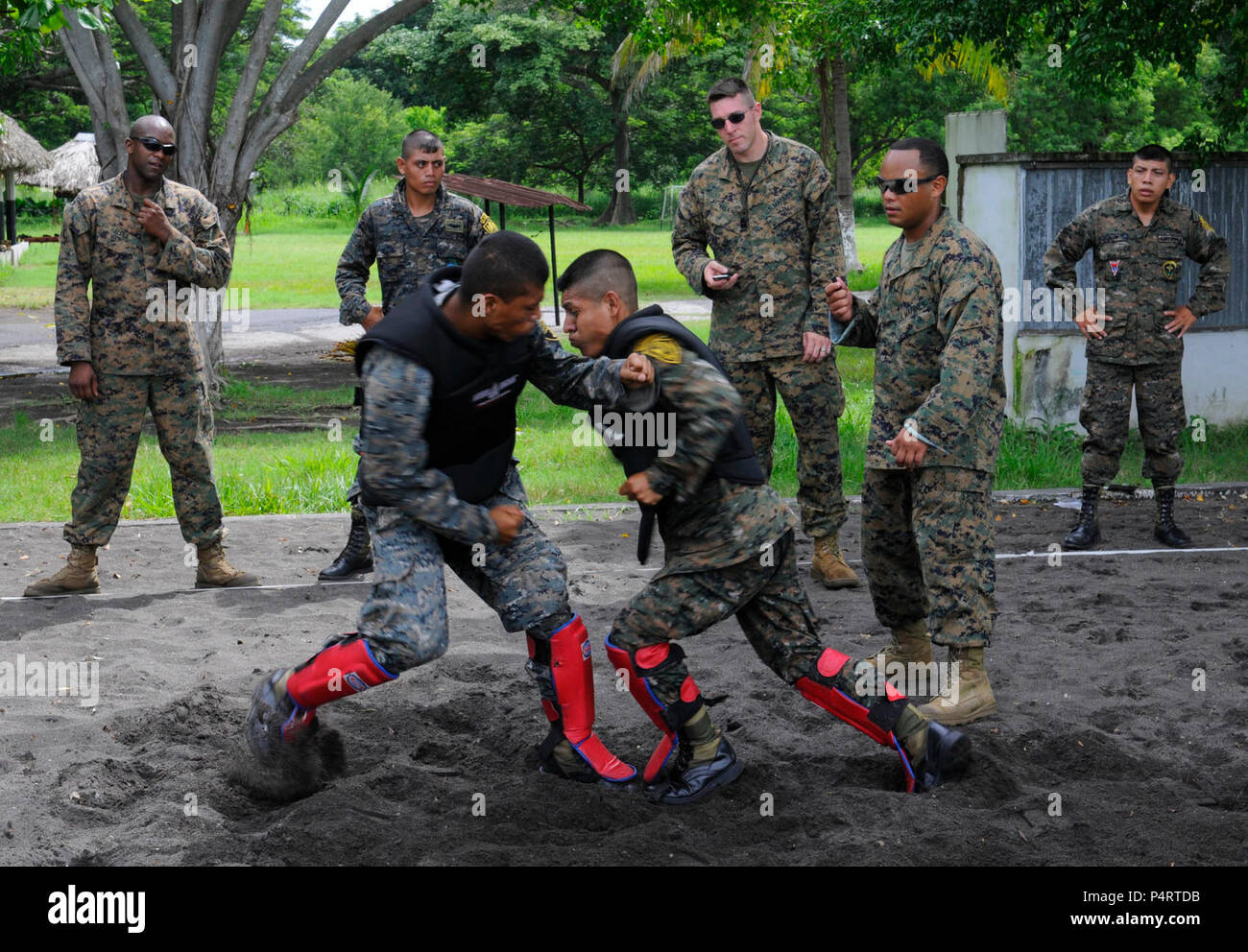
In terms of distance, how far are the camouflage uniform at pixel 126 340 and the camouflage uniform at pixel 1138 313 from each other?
15.7ft

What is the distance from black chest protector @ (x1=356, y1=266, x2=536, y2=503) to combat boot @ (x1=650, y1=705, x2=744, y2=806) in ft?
3.30

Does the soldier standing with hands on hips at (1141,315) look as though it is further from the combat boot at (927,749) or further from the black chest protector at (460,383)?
the black chest protector at (460,383)

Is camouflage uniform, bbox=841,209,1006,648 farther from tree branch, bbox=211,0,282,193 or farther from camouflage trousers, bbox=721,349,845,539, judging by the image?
tree branch, bbox=211,0,282,193

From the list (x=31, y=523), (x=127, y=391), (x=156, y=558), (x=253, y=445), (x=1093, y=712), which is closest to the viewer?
(x=1093, y=712)

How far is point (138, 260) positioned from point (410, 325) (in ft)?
10.7

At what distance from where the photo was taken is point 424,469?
4051 mm

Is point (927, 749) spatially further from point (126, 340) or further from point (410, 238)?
point (126, 340)

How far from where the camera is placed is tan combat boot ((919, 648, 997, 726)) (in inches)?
193

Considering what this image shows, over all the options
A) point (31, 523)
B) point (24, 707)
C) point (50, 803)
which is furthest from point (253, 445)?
point (50, 803)

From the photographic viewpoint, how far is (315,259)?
3719 centimetres

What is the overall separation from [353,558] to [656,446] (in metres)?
3.50

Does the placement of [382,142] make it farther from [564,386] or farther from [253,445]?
[564,386]

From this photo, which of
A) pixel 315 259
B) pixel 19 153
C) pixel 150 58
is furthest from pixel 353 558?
pixel 19 153

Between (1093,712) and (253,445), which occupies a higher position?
(253,445)
